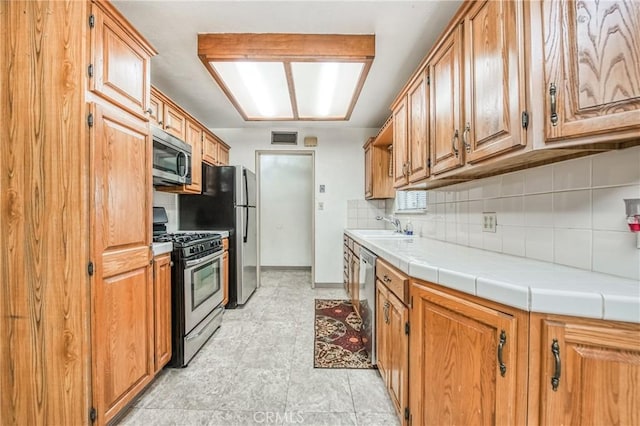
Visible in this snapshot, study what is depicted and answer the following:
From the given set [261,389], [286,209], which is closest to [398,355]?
[261,389]

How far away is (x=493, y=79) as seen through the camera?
1210 millimetres

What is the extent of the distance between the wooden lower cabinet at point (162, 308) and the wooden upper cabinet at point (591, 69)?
2.18m

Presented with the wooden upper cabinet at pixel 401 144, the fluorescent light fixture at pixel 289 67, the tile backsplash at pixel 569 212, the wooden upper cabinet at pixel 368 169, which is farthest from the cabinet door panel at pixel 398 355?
the wooden upper cabinet at pixel 368 169

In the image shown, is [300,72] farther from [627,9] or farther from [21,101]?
[627,9]

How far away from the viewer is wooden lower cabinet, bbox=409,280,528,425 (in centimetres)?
86

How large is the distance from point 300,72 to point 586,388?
Answer: 2524 mm

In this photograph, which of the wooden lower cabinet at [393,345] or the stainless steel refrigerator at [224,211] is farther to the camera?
the stainless steel refrigerator at [224,211]

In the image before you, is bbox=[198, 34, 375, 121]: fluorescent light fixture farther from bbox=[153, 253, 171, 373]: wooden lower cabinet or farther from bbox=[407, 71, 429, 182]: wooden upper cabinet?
bbox=[153, 253, 171, 373]: wooden lower cabinet

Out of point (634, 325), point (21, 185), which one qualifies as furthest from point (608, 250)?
point (21, 185)

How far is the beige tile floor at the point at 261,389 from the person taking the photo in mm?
1579

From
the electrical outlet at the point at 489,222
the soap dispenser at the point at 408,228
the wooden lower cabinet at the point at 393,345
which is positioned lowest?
the wooden lower cabinet at the point at 393,345

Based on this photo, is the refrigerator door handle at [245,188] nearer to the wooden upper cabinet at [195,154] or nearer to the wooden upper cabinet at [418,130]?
the wooden upper cabinet at [195,154]

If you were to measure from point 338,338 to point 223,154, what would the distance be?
2902 mm

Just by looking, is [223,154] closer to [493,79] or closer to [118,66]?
[118,66]
